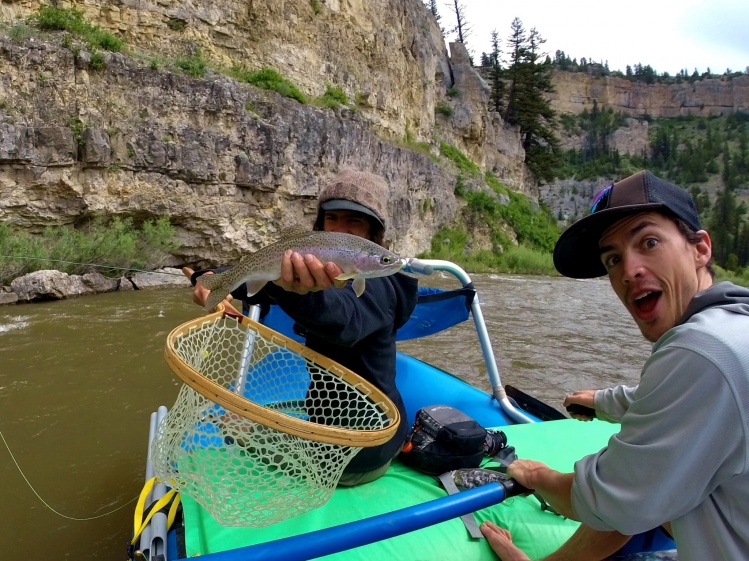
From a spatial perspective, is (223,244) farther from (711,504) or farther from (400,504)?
(711,504)

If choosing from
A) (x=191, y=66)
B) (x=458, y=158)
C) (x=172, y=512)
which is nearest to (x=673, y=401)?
(x=172, y=512)

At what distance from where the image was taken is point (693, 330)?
1.11 metres

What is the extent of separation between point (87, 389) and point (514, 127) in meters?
37.3

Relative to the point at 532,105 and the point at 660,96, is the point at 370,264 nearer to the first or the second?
the point at 532,105

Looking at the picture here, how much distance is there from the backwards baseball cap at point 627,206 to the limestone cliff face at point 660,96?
11183 cm

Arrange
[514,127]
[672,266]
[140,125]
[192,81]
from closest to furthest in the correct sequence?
[672,266] < [140,125] < [192,81] < [514,127]

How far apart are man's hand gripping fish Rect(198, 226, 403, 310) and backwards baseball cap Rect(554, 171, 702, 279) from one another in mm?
667

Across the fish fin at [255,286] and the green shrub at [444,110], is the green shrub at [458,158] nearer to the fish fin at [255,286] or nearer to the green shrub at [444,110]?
the green shrub at [444,110]

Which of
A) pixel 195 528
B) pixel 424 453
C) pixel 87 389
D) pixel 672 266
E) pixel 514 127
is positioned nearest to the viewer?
pixel 672 266

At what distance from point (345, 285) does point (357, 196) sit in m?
0.41

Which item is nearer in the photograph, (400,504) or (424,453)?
(400,504)

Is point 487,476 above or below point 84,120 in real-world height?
below

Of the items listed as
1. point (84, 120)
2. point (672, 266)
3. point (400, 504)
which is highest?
point (84, 120)

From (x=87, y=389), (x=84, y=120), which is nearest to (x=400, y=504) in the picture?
(x=87, y=389)
